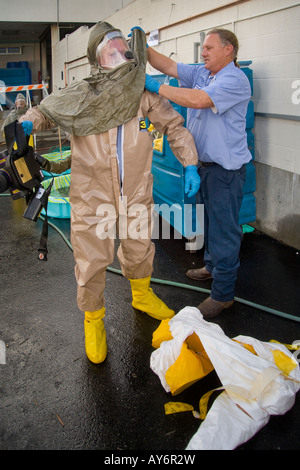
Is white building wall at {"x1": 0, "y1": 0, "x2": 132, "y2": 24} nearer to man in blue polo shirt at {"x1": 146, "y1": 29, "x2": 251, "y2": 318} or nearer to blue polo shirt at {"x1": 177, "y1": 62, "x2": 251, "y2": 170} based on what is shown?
man in blue polo shirt at {"x1": 146, "y1": 29, "x2": 251, "y2": 318}

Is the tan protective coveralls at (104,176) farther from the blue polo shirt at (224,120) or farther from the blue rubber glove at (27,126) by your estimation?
the blue polo shirt at (224,120)

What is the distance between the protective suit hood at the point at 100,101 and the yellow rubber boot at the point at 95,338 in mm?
1172

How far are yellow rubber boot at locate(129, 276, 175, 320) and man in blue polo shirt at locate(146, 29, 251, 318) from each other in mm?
284

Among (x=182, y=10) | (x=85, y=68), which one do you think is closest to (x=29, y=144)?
(x=182, y=10)

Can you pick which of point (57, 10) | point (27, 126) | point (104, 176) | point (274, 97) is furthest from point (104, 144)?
point (57, 10)

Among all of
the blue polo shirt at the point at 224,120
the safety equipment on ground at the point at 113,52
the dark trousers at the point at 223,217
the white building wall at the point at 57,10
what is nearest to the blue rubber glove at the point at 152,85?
the safety equipment on ground at the point at 113,52

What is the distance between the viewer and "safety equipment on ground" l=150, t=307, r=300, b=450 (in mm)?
1846

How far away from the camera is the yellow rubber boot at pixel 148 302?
288 centimetres

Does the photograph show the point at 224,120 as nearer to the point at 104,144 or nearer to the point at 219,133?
the point at 219,133

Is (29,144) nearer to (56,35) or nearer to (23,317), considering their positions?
(23,317)

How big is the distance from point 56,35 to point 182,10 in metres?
12.0

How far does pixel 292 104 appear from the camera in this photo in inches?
141

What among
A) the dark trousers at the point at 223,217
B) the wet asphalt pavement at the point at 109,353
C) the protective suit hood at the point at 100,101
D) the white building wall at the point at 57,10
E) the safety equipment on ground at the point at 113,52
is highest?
the white building wall at the point at 57,10

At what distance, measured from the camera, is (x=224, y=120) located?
2.61 meters
